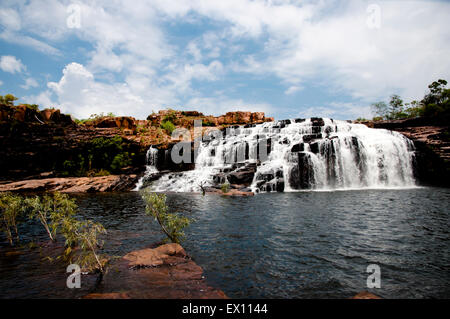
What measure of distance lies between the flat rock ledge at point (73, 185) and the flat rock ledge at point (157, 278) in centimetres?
2775

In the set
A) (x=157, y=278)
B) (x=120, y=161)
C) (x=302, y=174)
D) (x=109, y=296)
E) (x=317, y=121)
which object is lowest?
(x=157, y=278)

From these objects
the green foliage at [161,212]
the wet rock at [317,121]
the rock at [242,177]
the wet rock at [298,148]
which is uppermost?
the wet rock at [317,121]

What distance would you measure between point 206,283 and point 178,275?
855mm

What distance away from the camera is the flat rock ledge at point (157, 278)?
5.13m

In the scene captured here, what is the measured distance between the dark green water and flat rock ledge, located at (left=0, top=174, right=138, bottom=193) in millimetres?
19809

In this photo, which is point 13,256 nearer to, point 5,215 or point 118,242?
point 5,215

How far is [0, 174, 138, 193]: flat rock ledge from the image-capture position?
3070cm

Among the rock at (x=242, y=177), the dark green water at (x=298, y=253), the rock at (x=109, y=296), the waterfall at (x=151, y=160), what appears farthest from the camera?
the waterfall at (x=151, y=160)

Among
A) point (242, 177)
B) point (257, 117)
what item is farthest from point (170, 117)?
point (242, 177)

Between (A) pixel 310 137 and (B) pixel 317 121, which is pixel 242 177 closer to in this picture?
(A) pixel 310 137

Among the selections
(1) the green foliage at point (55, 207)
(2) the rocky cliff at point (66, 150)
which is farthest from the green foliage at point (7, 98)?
(1) the green foliage at point (55, 207)

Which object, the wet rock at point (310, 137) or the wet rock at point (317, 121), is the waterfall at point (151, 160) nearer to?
the wet rock at point (310, 137)

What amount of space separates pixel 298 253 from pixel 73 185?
3344cm

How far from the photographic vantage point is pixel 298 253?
7770 mm
